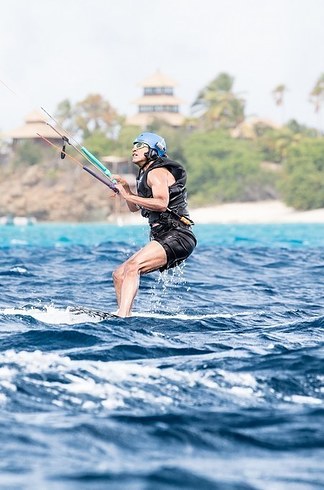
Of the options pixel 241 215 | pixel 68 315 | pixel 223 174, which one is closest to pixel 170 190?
pixel 68 315

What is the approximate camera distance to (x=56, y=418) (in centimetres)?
655

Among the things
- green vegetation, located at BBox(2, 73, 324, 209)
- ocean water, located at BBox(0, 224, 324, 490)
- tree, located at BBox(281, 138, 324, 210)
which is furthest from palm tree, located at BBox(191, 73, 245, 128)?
ocean water, located at BBox(0, 224, 324, 490)

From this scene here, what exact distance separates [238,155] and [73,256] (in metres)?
76.3

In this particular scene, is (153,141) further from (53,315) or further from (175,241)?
(53,315)

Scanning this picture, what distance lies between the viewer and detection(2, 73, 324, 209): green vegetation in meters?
92.6

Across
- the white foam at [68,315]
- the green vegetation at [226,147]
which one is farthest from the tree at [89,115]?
the white foam at [68,315]

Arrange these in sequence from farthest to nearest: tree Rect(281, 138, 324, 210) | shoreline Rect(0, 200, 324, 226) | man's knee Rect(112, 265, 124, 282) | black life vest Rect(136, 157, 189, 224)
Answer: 1. tree Rect(281, 138, 324, 210)
2. shoreline Rect(0, 200, 324, 226)
3. black life vest Rect(136, 157, 189, 224)
4. man's knee Rect(112, 265, 124, 282)

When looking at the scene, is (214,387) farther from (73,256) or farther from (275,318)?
(73,256)

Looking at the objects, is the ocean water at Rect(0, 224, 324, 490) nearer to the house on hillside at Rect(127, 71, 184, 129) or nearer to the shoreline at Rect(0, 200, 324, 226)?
the shoreline at Rect(0, 200, 324, 226)

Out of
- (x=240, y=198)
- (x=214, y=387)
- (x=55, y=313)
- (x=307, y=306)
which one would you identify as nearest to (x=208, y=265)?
(x=307, y=306)

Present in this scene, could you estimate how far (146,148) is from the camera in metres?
11.0

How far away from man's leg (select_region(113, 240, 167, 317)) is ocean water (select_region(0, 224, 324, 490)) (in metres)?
0.17

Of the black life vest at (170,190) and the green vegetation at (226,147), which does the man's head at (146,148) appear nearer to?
the black life vest at (170,190)

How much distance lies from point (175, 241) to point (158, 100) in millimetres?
99365
